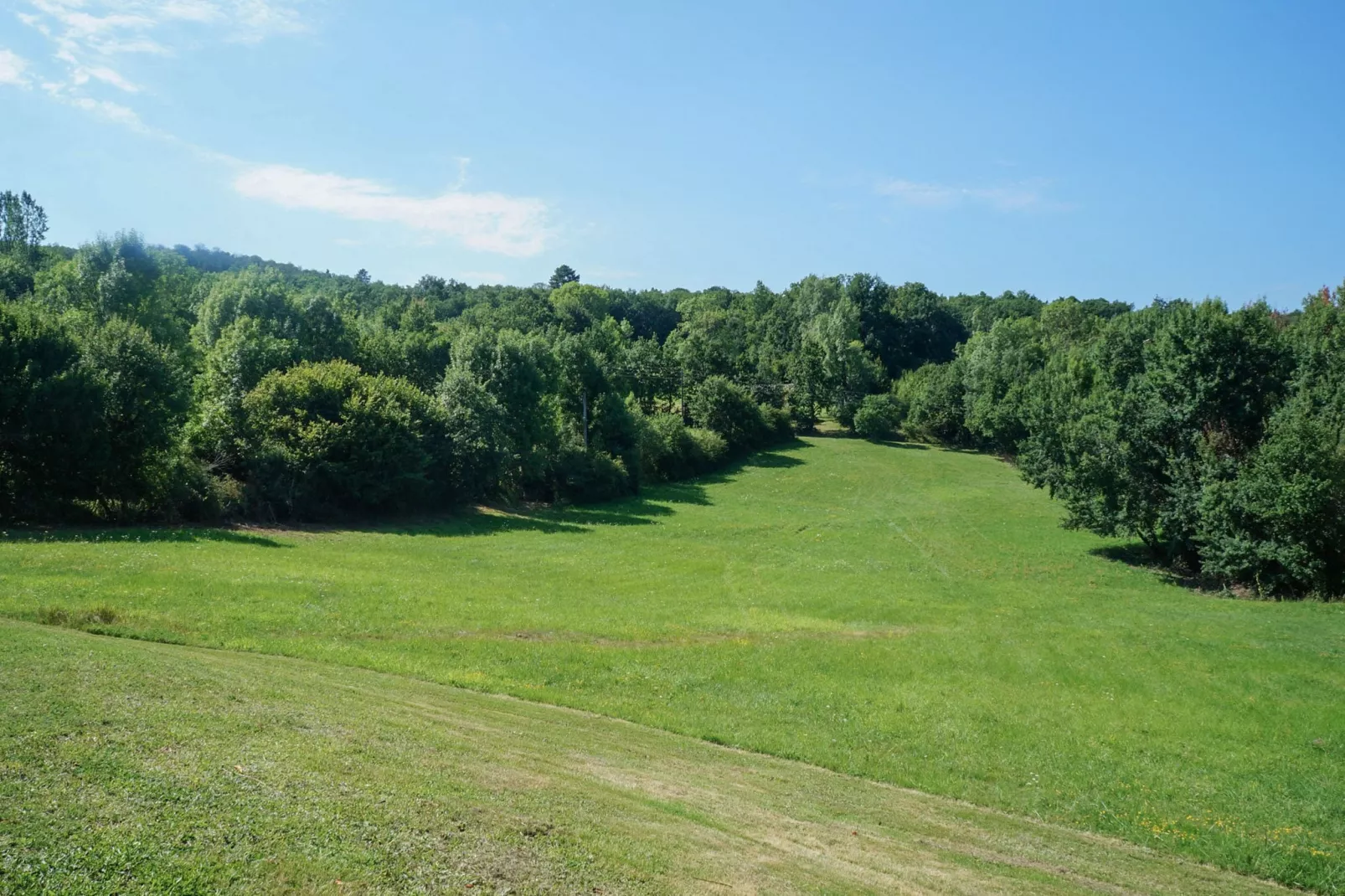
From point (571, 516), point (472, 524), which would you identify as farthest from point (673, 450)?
point (472, 524)

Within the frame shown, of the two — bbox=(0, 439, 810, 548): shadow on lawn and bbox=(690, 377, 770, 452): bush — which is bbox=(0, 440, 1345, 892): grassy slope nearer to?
bbox=(0, 439, 810, 548): shadow on lawn

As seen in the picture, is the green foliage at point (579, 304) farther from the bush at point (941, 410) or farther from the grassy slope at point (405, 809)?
the grassy slope at point (405, 809)

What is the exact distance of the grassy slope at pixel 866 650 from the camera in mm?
20156

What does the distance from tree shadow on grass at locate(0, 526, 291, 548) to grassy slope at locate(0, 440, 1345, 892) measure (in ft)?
2.19

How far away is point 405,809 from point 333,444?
164 ft

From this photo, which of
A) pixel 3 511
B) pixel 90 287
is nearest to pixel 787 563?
pixel 3 511

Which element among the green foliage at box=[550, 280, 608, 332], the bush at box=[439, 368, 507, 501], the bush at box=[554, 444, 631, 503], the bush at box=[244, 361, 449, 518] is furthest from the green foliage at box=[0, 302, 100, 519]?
the green foliage at box=[550, 280, 608, 332]

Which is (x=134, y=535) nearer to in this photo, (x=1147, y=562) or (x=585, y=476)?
(x=585, y=476)

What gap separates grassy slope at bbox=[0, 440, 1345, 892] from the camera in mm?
20156

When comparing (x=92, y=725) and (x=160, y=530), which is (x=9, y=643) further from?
(x=160, y=530)

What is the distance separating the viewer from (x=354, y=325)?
8150 cm

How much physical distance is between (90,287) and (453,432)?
35176mm

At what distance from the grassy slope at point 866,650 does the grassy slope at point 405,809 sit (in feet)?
10.7

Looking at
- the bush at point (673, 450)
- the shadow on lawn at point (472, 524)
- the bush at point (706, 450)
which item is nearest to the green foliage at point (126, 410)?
the shadow on lawn at point (472, 524)
